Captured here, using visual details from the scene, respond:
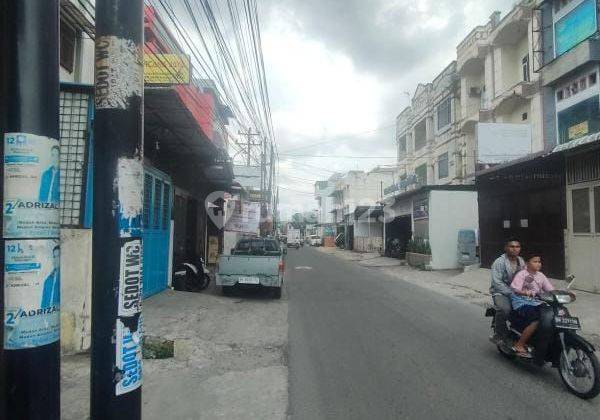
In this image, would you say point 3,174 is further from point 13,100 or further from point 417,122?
point 417,122

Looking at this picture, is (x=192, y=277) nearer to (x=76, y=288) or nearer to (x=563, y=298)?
(x=76, y=288)

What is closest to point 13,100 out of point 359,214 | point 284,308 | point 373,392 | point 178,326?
point 373,392

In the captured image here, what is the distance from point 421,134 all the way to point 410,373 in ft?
102

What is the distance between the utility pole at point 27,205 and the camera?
79.3 inches

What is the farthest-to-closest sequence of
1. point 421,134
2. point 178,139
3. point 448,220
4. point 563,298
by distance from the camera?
point 421,134
point 448,220
point 178,139
point 563,298

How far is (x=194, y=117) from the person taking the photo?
28.3ft

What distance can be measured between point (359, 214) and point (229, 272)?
3119cm

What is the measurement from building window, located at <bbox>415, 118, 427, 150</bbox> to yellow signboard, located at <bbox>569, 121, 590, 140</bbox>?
1519 centimetres

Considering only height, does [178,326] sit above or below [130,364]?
below

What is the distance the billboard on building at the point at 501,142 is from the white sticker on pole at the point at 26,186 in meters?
18.7

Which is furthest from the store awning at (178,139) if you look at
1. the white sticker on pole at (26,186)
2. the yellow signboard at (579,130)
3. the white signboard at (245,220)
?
the yellow signboard at (579,130)

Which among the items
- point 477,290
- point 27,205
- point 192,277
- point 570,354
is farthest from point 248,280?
point 27,205

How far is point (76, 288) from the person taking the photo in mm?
5848

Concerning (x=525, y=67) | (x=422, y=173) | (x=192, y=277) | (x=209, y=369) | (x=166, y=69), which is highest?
(x=525, y=67)
